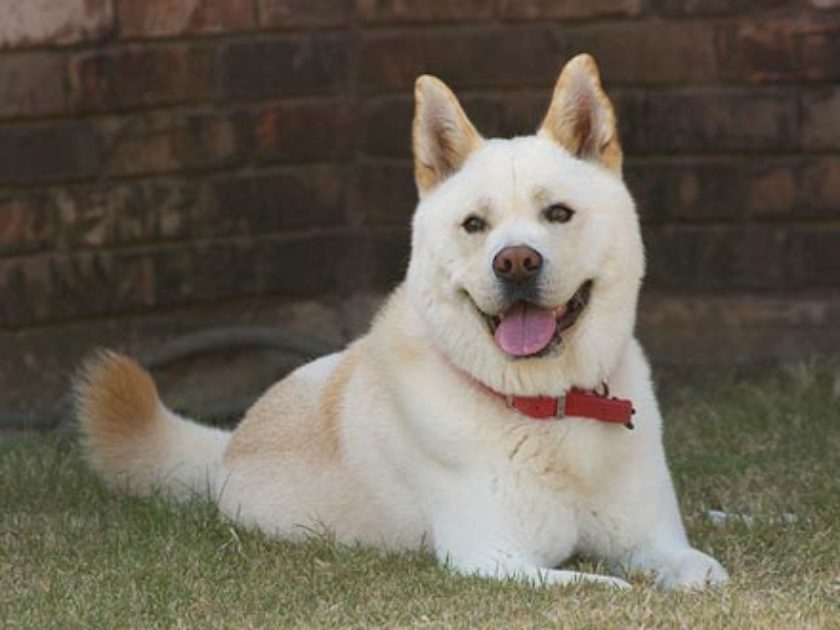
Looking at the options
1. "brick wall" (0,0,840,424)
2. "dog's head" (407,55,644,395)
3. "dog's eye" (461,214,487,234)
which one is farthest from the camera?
"brick wall" (0,0,840,424)

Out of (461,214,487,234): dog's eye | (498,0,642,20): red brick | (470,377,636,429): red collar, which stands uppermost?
(498,0,642,20): red brick

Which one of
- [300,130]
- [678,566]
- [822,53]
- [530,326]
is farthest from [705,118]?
[678,566]

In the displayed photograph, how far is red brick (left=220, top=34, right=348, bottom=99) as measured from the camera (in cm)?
801

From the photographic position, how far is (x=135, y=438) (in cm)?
655

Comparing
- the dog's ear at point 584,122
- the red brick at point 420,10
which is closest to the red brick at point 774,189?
the red brick at point 420,10

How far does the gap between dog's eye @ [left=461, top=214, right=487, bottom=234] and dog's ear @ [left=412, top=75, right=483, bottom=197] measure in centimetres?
23

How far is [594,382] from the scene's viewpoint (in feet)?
18.2

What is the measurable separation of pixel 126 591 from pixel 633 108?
135 inches

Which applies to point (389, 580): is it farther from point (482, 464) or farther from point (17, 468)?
point (17, 468)

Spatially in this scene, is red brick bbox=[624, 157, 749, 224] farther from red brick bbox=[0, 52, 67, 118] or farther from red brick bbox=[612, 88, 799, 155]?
red brick bbox=[0, 52, 67, 118]

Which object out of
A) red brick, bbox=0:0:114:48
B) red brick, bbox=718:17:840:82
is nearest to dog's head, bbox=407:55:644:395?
red brick, bbox=0:0:114:48

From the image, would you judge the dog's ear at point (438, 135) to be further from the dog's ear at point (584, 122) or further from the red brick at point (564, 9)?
the red brick at point (564, 9)

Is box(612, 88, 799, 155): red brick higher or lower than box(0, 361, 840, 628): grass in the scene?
higher

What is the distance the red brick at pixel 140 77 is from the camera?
777cm
